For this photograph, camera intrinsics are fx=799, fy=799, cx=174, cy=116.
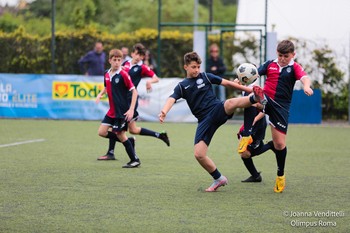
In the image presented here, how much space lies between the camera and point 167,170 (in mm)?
11062

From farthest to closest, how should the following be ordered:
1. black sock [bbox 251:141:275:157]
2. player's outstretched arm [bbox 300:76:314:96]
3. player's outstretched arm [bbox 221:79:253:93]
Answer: black sock [bbox 251:141:275:157] → player's outstretched arm [bbox 221:79:253:93] → player's outstretched arm [bbox 300:76:314:96]

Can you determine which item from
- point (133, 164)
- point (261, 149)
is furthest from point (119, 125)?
point (261, 149)

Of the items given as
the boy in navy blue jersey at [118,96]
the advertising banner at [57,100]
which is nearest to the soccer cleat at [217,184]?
the boy in navy blue jersey at [118,96]

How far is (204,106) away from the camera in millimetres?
9266

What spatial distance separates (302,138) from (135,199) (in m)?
9.47

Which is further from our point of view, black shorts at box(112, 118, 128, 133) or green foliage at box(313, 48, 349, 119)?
green foliage at box(313, 48, 349, 119)

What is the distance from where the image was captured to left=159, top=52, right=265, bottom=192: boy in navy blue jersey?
355 inches

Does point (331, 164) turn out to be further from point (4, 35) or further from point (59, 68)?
point (4, 35)

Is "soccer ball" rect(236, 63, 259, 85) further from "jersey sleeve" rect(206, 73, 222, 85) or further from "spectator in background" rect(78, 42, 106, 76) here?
"spectator in background" rect(78, 42, 106, 76)

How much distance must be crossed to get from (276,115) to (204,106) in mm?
836

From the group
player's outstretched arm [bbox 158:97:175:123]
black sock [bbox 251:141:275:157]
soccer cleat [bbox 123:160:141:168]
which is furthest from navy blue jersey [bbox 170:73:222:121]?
soccer cleat [bbox 123:160:141:168]

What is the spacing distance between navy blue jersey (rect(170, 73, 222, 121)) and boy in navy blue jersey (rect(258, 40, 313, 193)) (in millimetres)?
642

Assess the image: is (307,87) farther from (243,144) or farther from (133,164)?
(133,164)

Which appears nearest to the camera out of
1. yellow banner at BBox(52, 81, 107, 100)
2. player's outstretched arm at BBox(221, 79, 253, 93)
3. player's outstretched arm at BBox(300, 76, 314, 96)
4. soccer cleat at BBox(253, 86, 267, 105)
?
soccer cleat at BBox(253, 86, 267, 105)
